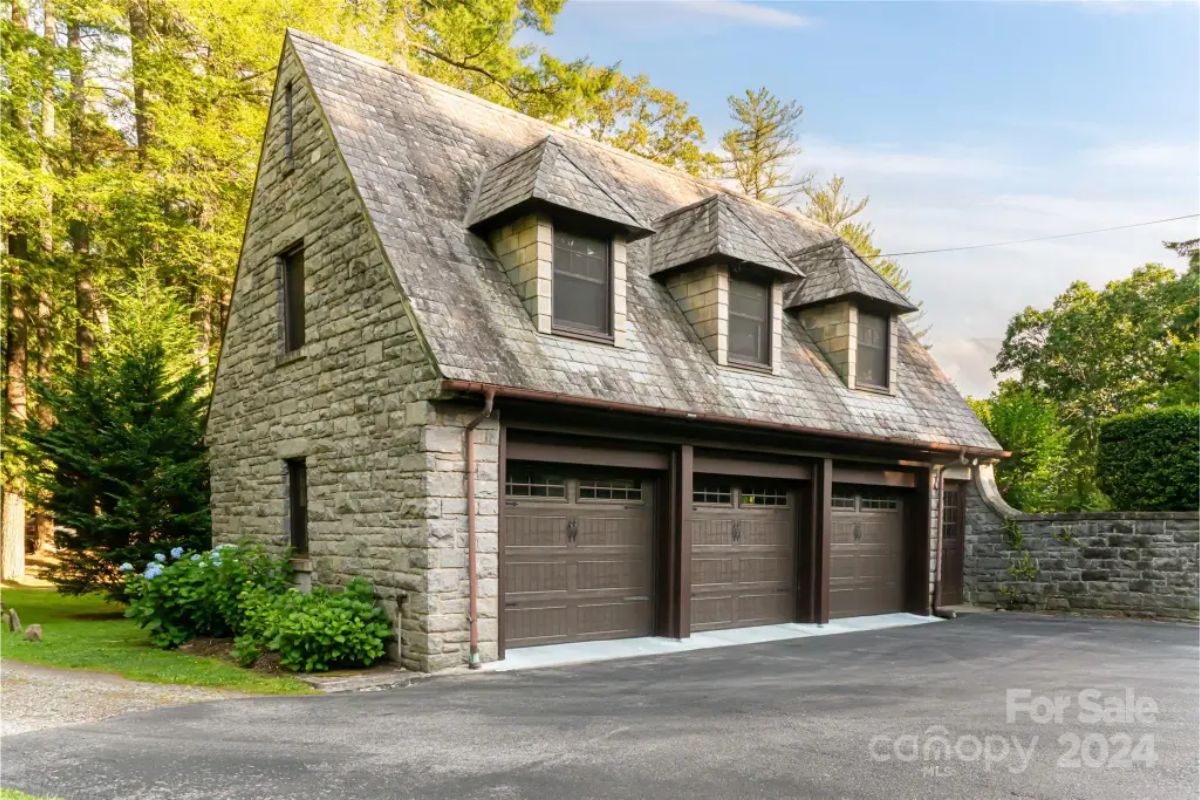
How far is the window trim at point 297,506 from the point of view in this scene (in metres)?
11.2

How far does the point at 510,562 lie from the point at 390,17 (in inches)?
675

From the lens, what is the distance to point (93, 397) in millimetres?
14094

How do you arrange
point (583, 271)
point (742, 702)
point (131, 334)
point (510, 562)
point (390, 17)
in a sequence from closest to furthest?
point (742, 702), point (510, 562), point (583, 271), point (131, 334), point (390, 17)

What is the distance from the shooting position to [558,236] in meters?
10.6

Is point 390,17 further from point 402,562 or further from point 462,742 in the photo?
point 462,742

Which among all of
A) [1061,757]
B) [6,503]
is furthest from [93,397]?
[1061,757]

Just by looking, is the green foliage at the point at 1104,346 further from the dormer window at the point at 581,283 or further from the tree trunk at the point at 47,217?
the tree trunk at the point at 47,217

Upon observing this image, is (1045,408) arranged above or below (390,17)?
below

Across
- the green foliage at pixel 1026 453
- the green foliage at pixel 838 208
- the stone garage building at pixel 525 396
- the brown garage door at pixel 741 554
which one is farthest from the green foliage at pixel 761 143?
the brown garage door at pixel 741 554

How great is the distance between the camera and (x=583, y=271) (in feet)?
35.5

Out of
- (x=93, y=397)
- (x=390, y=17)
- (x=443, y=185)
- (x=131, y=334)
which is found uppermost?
(x=390, y=17)

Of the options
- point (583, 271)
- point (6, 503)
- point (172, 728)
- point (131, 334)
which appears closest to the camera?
point (172, 728)

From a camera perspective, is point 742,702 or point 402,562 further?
point 402,562

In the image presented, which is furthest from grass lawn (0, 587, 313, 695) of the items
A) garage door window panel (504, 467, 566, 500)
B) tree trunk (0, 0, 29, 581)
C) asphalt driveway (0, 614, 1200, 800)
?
tree trunk (0, 0, 29, 581)
